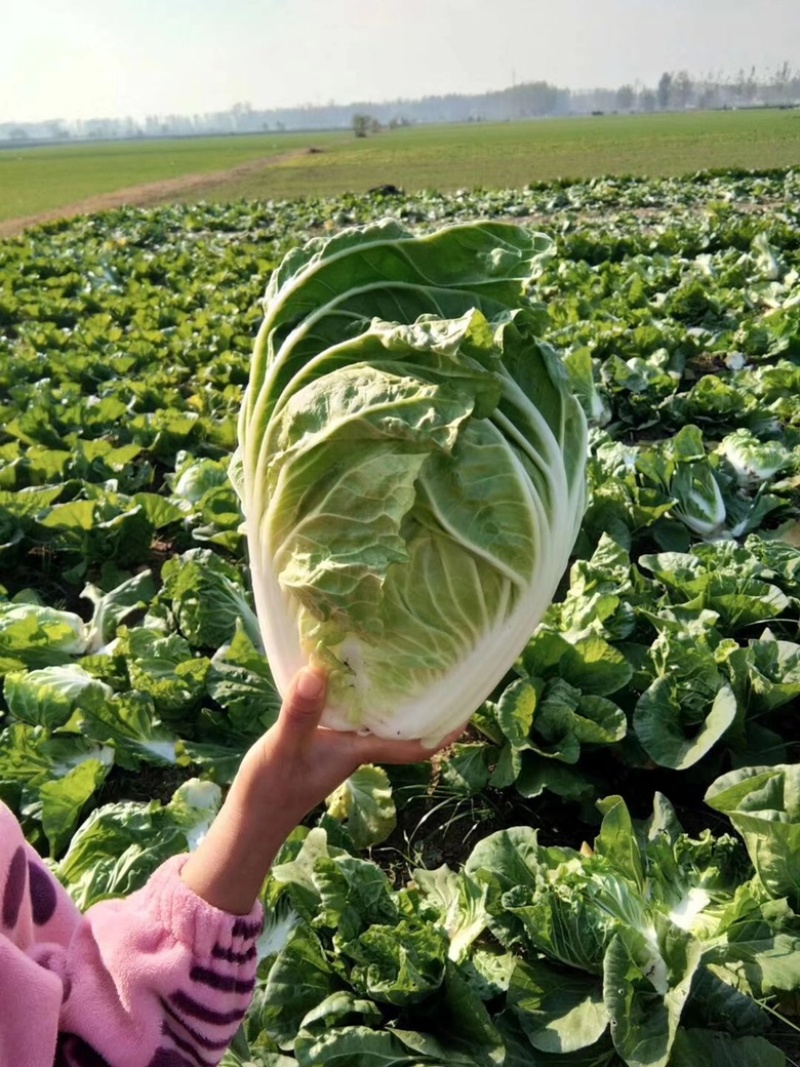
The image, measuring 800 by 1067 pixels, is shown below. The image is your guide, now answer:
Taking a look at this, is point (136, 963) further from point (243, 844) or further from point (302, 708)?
point (302, 708)

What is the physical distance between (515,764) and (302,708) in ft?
6.30

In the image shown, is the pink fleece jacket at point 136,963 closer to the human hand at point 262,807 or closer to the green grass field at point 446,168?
the human hand at point 262,807

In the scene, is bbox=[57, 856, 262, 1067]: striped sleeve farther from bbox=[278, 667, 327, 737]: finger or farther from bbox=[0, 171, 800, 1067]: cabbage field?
bbox=[0, 171, 800, 1067]: cabbage field

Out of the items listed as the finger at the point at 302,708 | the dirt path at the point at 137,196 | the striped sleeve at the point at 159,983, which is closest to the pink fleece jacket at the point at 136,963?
the striped sleeve at the point at 159,983

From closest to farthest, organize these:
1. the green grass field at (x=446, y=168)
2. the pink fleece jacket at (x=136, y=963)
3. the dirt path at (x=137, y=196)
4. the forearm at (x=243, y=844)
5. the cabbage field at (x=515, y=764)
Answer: the pink fleece jacket at (x=136, y=963) < the forearm at (x=243, y=844) < the cabbage field at (x=515, y=764) < the dirt path at (x=137, y=196) < the green grass field at (x=446, y=168)

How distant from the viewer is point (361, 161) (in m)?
56.0

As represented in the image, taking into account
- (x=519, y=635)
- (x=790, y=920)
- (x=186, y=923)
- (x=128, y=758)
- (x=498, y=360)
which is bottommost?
(x=128, y=758)

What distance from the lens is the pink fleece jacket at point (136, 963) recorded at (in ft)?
5.22

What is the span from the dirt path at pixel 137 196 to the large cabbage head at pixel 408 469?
31.2m

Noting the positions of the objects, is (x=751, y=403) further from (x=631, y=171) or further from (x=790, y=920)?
(x=631, y=171)

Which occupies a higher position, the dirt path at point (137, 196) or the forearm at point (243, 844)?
the dirt path at point (137, 196)

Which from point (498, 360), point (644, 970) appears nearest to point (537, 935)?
point (644, 970)

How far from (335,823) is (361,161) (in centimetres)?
5894

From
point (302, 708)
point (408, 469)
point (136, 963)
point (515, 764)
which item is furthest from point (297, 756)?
point (515, 764)
